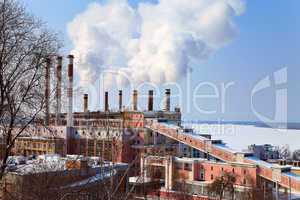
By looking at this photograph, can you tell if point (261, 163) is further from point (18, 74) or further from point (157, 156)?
point (18, 74)

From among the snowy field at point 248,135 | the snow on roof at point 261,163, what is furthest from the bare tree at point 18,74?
the snowy field at point 248,135

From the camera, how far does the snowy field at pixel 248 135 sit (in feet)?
68.4

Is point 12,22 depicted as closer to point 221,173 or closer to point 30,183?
point 30,183

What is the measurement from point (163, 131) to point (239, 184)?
5.35 metres

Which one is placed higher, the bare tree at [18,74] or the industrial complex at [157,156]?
the bare tree at [18,74]

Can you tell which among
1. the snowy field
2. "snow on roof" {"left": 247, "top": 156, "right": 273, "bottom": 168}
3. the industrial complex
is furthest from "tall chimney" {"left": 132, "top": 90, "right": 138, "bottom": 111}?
"snow on roof" {"left": 247, "top": 156, "right": 273, "bottom": 168}

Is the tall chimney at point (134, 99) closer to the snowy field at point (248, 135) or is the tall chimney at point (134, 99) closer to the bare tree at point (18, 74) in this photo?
the snowy field at point (248, 135)

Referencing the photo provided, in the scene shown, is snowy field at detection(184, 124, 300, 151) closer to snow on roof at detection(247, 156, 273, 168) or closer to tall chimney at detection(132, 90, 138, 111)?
tall chimney at detection(132, 90, 138, 111)

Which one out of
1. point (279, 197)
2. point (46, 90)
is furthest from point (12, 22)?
point (279, 197)

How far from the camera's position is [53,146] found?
17906mm

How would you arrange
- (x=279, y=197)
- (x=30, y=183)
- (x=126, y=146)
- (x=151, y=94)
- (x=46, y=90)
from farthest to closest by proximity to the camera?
(x=151, y=94)
(x=126, y=146)
(x=279, y=197)
(x=30, y=183)
(x=46, y=90)

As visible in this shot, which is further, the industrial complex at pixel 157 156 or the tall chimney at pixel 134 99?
the tall chimney at pixel 134 99

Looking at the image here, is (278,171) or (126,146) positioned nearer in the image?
(278,171)

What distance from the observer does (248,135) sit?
102 feet
